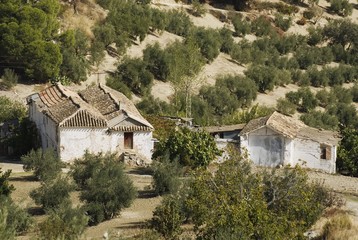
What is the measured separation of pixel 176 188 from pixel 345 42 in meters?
48.9

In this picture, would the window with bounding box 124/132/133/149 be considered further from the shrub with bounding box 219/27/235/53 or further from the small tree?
the shrub with bounding box 219/27/235/53

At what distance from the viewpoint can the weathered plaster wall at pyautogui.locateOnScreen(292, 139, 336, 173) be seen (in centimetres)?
3409

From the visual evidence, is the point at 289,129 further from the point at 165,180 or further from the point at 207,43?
the point at 207,43

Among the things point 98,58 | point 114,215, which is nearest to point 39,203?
point 114,215

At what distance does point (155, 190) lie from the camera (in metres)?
26.5

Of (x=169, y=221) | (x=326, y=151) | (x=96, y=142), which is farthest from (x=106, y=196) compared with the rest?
(x=326, y=151)

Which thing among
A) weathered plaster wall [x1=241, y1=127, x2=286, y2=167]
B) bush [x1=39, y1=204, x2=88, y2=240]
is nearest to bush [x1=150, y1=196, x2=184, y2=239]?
bush [x1=39, y1=204, x2=88, y2=240]

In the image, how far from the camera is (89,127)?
3188cm

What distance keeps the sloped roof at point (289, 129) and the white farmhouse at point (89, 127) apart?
522 centimetres

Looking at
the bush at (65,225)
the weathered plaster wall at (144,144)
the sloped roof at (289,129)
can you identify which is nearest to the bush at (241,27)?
the sloped roof at (289,129)

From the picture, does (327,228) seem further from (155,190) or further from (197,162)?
(197,162)

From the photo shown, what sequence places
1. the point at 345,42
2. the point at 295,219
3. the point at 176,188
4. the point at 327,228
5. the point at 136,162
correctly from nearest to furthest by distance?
the point at 295,219 < the point at 327,228 < the point at 176,188 < the point at 136,162 < the point at 345,42

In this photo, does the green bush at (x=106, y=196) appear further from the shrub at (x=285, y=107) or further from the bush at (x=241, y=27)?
the bush at (x=241, y=27)

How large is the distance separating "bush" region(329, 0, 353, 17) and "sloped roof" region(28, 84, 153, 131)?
4595 cm
